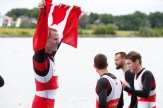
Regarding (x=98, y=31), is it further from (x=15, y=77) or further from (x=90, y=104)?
(x=90, y=104)

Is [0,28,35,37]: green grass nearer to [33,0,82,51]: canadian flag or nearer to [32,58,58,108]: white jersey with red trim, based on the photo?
[33,0,82,51]: canadian flag

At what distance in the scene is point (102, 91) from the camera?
22.6 ft

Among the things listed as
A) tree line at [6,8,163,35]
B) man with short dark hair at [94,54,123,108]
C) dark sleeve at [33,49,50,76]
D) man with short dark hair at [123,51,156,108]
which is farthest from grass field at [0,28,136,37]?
dark sleeve at [33,49,50,76]

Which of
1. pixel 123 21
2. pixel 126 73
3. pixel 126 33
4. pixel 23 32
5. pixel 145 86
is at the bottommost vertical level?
pixel 126 33

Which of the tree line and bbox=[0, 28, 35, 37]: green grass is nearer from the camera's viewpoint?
bbox=[0, 28, 35, 37]: green grass

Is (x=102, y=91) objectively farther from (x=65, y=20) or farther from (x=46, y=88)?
(x=65, y=20)

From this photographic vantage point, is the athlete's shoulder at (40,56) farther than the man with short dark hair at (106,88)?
No

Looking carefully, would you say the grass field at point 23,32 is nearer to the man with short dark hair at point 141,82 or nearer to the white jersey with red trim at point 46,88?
the man with short dark hair at point 141,82

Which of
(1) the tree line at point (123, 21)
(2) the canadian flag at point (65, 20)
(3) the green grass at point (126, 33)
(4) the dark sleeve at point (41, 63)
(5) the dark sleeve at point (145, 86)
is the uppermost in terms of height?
(2) the canadian flag at point (65, 20)

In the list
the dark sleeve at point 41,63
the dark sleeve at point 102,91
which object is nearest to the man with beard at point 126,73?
the dark sleeve at point 102,91

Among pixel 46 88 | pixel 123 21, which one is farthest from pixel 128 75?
pixel 123 21

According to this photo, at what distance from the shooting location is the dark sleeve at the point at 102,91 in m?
6.86

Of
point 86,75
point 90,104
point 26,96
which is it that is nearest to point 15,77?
point 86,75

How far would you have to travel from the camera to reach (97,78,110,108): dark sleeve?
686 centimetres
